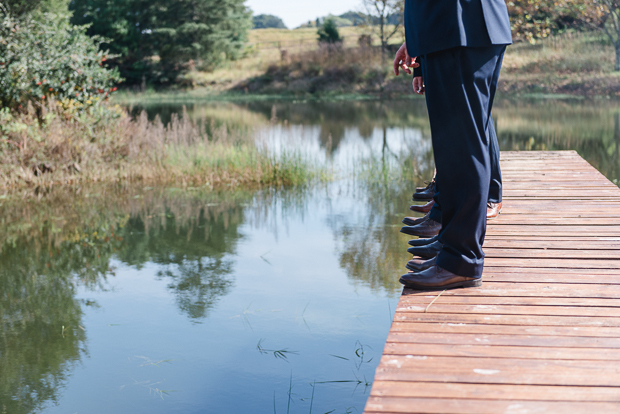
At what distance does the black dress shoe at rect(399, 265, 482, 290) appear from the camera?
2.27 metres

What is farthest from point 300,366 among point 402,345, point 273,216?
point 273,216

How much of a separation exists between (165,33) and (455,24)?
32.4 meters

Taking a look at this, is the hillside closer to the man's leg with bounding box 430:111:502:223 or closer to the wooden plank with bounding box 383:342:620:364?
the man's leg with bounding box 430:111:502:223

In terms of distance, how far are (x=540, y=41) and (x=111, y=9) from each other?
2118cm

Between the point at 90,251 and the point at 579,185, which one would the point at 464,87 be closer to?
the point at 579,185

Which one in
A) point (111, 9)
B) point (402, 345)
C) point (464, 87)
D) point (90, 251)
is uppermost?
point (111, 9)

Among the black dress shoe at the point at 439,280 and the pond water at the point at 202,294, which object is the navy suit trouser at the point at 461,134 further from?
the pond water at the point at 202,294

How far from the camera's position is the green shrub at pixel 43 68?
8641mm

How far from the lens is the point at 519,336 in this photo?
189 centimetres

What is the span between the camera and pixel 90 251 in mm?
6156

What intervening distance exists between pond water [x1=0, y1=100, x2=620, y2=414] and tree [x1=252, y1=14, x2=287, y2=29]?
8066cm

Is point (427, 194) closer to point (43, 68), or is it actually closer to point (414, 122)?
point (43, 68)

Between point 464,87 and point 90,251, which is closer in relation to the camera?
point 464,87

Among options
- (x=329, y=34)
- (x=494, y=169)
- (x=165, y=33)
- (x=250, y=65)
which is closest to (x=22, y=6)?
(x=494, y=169)
